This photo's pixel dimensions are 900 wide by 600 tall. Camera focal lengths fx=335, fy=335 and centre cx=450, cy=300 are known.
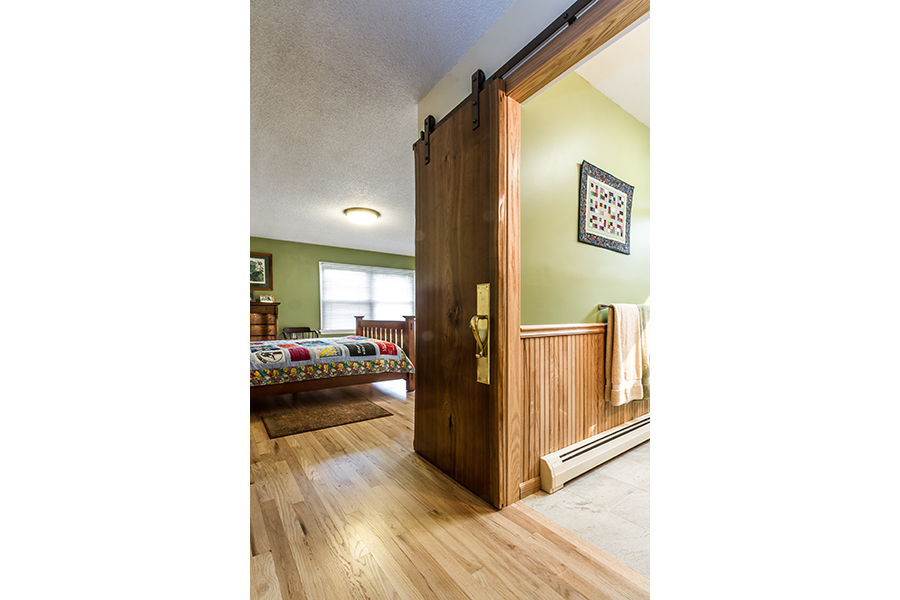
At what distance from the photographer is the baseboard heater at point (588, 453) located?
5.47 ft

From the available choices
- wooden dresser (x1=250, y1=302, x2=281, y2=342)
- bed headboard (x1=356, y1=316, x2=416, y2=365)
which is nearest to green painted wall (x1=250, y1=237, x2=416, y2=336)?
wooden dresser (x1=250, y1=302, x2=281, y2=342)

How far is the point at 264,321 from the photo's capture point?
512 centimetres

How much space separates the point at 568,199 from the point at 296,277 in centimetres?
551

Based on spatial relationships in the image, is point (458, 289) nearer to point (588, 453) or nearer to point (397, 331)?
point (588, 453)

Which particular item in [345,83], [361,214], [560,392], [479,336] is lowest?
[560,392]

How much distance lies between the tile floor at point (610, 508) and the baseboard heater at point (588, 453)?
5cm

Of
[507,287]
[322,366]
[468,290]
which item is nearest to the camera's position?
[507,287]

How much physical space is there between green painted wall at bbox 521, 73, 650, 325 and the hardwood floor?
0.92 metres

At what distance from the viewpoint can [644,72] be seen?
2.11m

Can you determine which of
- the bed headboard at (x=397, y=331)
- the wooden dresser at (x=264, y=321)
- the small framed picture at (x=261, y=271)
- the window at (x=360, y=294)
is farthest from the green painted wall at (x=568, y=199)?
the small framed picture at (x=261, y=271)

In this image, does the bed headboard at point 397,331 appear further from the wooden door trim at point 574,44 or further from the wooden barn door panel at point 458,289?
the wooden door trim at point 574,44

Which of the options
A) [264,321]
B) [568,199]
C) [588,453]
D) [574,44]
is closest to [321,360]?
[264,321]
